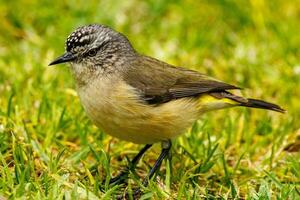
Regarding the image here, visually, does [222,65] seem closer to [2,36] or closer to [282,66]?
[282,66]

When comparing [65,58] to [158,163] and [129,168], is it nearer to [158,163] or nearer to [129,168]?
[129,168]

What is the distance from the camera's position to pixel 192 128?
7.01m

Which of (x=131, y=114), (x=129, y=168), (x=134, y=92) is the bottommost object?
(x=129, y=168)

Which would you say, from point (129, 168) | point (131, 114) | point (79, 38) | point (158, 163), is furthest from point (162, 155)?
point (79, 38)

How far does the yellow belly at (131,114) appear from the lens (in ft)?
19.5

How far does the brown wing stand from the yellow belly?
8cm

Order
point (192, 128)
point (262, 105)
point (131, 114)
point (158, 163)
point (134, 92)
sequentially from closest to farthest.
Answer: point (131, 114), point (134, 92), point (158, 163), point (262, 105), point (192, 128)

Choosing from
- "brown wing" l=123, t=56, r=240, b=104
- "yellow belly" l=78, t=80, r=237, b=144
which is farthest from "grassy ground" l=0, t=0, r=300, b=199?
"brown wing" l=123, t=56, r=240, b=104

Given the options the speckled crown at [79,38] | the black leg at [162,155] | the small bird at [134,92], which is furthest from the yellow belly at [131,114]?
the speckled crown at [79,38]

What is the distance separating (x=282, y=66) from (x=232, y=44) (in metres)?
1.01

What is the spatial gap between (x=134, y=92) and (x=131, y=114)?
244mm

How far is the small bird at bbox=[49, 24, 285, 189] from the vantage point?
6008 millimetres

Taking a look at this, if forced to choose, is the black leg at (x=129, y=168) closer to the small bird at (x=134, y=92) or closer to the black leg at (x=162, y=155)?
the small bird at (x=134, y=92)

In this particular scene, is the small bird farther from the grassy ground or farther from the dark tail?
the grassy ground
